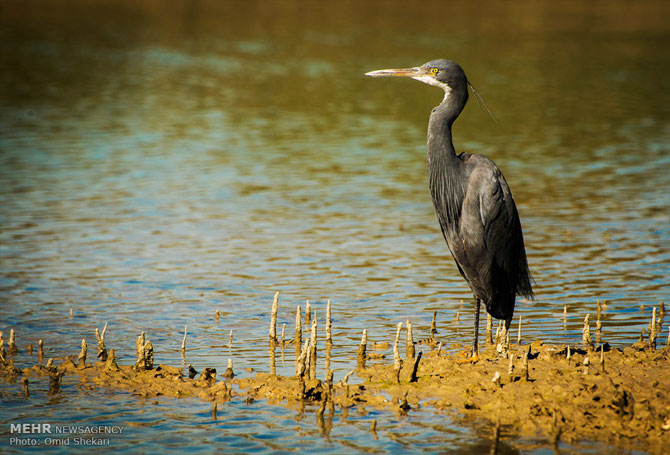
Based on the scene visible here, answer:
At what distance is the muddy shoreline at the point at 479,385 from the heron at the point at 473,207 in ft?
2.16

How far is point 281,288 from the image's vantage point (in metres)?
13.7

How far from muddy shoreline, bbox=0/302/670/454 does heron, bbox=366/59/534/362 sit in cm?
66

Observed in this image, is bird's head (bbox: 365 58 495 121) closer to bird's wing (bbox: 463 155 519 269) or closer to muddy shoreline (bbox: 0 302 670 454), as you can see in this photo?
bird's wing (bbox: 463 155 519 269)

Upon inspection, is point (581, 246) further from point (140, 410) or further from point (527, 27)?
point (527, 27)

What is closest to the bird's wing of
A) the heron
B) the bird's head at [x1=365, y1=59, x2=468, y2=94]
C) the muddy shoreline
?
the heron

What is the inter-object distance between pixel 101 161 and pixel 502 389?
17.3 m

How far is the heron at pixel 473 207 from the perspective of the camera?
9.88m

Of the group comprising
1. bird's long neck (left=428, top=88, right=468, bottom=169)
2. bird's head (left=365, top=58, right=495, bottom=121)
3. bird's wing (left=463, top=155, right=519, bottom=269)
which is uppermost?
bird's head (left=365, top=58, right=495, bottom=121)

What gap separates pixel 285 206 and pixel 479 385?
10.8m

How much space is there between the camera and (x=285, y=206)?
63.7 ft

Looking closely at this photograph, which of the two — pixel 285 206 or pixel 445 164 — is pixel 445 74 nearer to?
pixel 445 164

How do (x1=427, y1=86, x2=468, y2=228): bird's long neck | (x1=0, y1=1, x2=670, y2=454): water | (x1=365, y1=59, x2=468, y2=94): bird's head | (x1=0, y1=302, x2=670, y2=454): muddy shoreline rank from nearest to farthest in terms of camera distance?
(x1=0, y1=302, x2=670, y2=454): muddy shoreline
(x1=427, y1=86, x2=468, y2=228): bird's long neck
(x1=365, y1=59, x2=468, y2=94): bird's head
(x1=0, y1=1, x2=670, y2=454): water

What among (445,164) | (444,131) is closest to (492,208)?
(445,164)

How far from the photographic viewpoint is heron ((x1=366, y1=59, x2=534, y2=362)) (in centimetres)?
988
